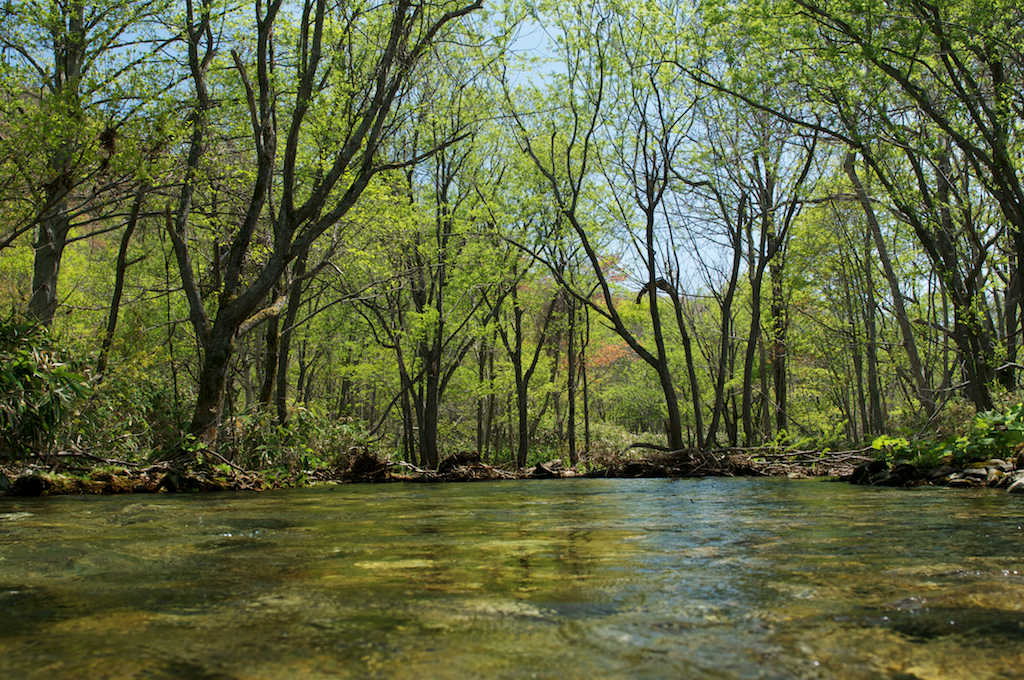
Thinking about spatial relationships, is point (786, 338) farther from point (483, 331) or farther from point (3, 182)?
point (3, 182)

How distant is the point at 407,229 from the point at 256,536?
12252 mm

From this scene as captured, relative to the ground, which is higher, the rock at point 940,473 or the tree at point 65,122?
the tree at point 65,122

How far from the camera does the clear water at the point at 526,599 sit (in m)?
1.63

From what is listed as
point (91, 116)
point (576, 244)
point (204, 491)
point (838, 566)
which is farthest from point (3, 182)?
point (576, 244)

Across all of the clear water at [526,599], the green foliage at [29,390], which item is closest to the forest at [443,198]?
the green foliage at [29,390]

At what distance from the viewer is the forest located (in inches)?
345

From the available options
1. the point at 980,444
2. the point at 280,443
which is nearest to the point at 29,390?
the point at 280,443

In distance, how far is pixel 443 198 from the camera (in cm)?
2000

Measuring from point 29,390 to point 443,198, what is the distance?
551 inches

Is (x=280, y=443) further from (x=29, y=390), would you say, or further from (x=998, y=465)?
(x=998, y=465)

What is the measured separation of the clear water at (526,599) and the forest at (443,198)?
500 centimetres

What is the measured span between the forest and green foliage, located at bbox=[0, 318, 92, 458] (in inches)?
1.4

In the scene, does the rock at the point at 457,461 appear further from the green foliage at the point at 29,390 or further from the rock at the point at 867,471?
the rock at the point at 867,471

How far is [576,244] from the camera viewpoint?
21.9 metres
